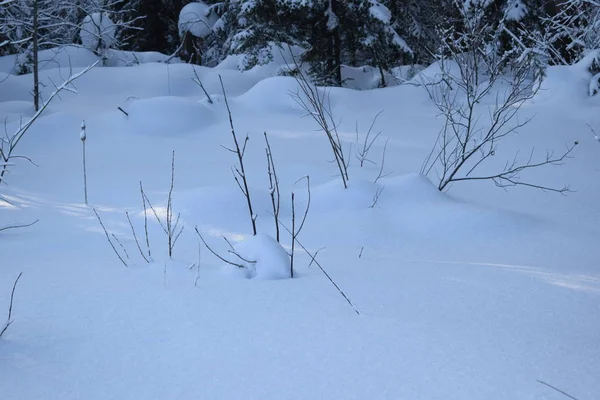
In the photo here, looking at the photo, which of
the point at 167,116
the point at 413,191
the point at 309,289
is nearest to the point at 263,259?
the point at 309,289

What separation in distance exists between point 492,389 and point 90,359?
1159 mm

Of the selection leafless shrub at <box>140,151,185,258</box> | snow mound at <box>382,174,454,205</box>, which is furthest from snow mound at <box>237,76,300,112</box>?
leafless shrub at <box>140,151,185,258</box>

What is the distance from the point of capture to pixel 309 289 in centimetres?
220

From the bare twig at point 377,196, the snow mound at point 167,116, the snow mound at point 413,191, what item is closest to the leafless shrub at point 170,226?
the bare twig at point 377,196

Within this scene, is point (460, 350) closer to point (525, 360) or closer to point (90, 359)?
point (525, 360)

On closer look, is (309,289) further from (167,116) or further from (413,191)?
(167,116)

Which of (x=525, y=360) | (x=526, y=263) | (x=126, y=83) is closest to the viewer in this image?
(x=525, y=360)

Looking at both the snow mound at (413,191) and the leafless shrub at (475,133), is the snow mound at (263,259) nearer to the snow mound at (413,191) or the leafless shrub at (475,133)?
the snow mound at (413,191)

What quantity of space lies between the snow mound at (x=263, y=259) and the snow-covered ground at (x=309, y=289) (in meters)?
0.02

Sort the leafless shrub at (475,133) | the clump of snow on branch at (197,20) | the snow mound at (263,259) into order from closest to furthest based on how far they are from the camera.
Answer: the snow mound at (263,259)
the leafless shrub at (475,133)
the clump of snow on branch at (197,20)

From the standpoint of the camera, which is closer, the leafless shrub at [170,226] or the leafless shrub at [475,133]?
the leafless shrub at [170,226]

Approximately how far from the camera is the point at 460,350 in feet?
5.26

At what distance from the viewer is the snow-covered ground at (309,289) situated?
4.84 feet

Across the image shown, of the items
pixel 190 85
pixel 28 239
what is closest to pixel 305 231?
pixel 28 239
